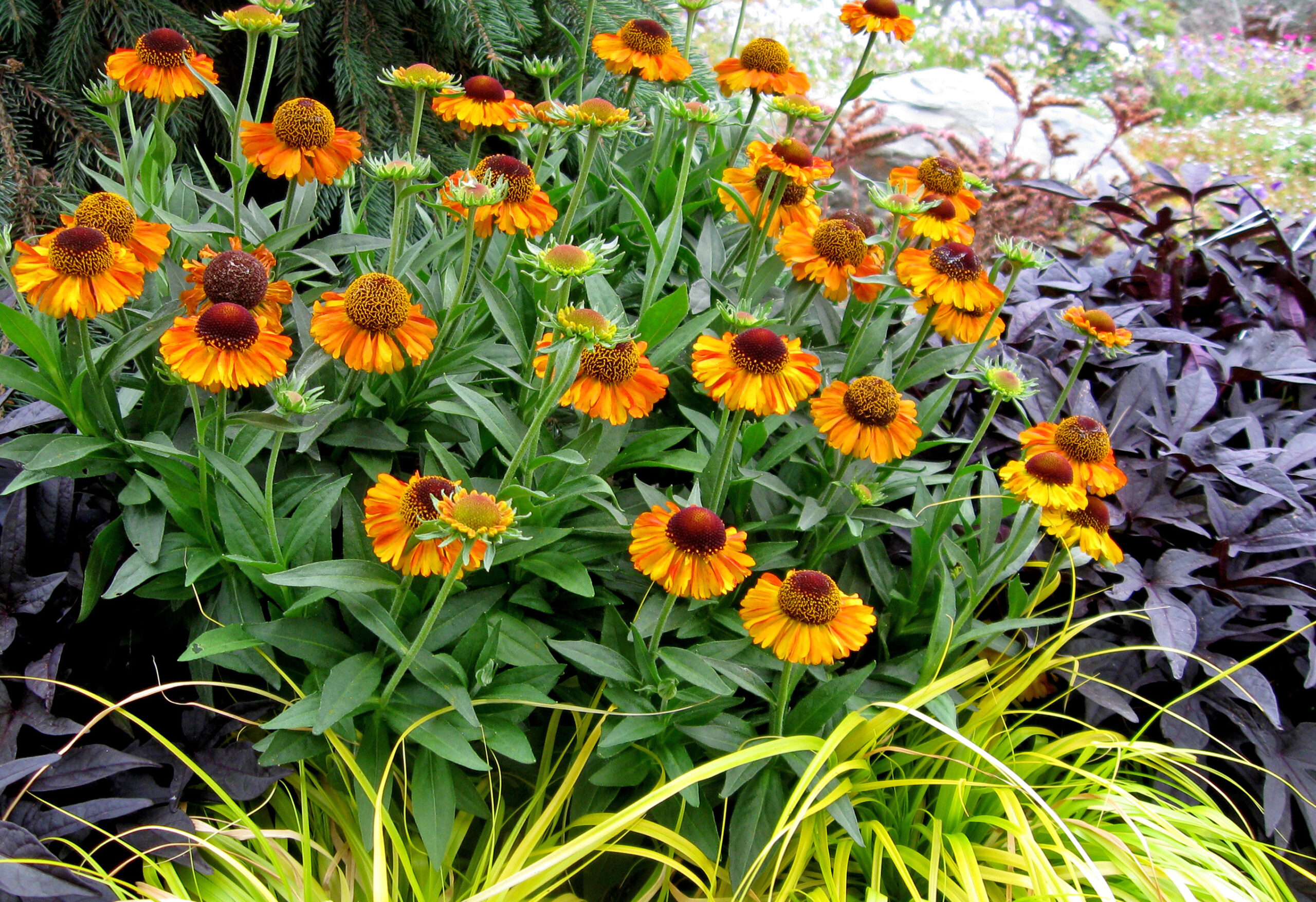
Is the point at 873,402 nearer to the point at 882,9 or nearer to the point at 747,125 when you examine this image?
the point at 747,125

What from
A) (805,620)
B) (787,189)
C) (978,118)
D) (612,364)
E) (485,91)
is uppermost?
(485,91)

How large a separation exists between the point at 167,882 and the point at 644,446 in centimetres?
93

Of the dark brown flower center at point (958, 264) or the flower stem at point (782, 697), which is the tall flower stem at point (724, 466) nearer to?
the flower stem at point (782, 697)

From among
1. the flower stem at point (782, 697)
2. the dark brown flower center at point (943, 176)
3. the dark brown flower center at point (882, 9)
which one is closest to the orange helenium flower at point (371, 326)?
the flower stem at point (782, 697)

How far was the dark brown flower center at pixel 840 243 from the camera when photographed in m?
1.57

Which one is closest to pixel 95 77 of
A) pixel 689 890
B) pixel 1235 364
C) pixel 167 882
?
pixel 167 882

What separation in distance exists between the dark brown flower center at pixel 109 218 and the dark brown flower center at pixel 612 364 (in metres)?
0.66

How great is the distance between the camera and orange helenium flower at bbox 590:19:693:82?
1.66 metres

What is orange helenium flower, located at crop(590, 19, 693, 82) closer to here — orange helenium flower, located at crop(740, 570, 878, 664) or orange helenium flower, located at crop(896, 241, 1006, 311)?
orange helenium flower, located at crop(896, 241, 1006, 311)

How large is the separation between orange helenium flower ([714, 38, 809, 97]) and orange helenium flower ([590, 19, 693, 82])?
4.4 inches

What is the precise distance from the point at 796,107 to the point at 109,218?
1099 mm

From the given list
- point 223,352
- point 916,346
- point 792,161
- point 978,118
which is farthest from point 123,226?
point 978,118

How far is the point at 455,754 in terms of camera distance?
1231 mm

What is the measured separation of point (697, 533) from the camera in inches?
45.9
